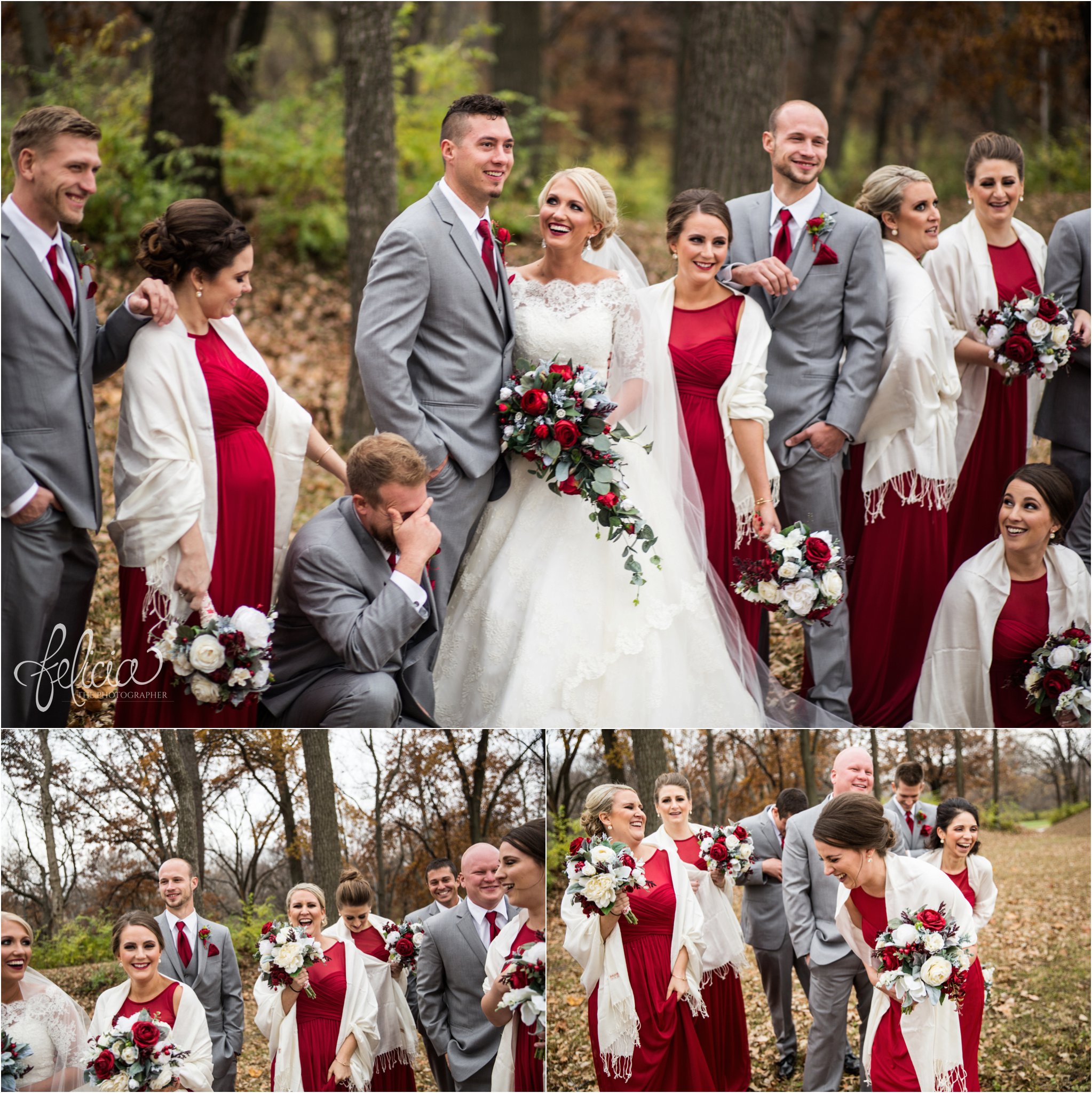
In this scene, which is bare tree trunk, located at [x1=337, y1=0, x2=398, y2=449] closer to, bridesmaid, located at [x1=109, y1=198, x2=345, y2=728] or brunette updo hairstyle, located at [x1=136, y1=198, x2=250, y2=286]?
bridesmaid, located at [x1=109, y1=198, x2=345, y2=728]

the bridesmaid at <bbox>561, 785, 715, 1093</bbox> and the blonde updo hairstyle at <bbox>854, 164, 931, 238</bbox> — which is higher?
the blonde updo hairstyle at <bbox>854, 164, 931, 238</bbox>

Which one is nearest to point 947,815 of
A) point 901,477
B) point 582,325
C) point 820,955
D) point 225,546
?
point 820,955

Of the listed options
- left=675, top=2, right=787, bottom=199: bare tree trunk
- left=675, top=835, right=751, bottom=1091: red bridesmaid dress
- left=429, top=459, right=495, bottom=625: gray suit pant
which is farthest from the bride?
left=675, top=2, right=787, bottom=199: bare tree trunk

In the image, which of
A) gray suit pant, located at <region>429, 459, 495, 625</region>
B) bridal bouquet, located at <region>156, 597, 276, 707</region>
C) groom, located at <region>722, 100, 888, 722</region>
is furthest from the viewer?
groom, located at <region>722, 100, 888, 722</region>

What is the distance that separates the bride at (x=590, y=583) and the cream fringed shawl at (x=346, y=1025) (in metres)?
1.16

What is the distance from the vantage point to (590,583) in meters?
5.16

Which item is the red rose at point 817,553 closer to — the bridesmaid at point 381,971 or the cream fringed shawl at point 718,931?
the cream fringed shawl at point 718,931

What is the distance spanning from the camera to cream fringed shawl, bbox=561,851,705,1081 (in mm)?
4805

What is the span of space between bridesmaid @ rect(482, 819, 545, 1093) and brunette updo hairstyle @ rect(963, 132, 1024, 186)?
3937 mm

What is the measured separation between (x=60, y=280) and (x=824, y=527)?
3.52m

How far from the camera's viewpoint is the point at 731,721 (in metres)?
5.16

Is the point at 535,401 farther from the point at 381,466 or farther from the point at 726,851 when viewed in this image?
the point at 726,851

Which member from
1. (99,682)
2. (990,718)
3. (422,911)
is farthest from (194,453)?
(990,718)

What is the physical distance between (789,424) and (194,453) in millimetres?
2726
